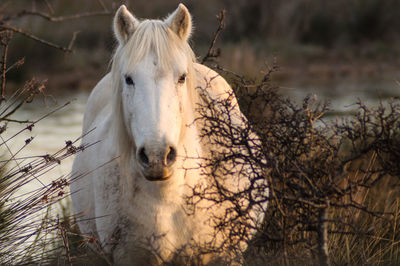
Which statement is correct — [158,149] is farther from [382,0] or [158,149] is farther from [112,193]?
[382,0]

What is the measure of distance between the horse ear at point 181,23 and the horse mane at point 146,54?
4 centimetres

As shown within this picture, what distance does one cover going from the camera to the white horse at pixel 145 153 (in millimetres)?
2770

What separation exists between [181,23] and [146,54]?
393 millimetres

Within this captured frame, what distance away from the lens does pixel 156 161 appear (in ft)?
8.68

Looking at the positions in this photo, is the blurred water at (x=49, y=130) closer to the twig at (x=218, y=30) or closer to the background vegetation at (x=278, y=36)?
the background vegetation at (x=278, y=36)

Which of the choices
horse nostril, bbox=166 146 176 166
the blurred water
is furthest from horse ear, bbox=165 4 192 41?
the blurred water

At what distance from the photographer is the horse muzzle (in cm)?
264

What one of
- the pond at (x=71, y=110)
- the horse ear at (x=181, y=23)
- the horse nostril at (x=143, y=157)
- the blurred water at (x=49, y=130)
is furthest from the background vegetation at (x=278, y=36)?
the horse nostril at (x=143, y=157)

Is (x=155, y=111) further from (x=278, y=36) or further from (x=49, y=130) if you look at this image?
(x=278, y=36)

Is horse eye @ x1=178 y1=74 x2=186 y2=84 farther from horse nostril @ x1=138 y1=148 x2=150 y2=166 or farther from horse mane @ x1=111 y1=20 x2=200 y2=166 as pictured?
horse nostril @ x1=138 y1=148 x2=150 y2=166

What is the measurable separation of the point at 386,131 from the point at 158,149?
1131 mm

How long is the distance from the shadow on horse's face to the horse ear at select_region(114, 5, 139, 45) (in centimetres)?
33

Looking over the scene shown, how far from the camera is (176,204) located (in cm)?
316

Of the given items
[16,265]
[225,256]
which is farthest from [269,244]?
[16,265]
